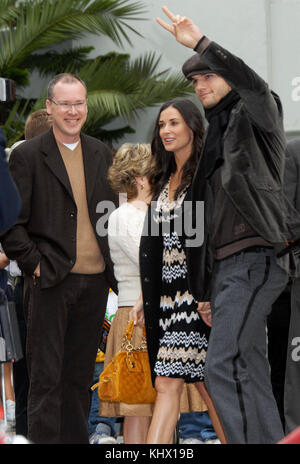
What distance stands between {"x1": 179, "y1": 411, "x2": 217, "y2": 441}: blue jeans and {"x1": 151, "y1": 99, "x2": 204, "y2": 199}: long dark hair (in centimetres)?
194

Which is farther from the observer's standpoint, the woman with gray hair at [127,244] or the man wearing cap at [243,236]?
the woman with gray hair at [127,244]

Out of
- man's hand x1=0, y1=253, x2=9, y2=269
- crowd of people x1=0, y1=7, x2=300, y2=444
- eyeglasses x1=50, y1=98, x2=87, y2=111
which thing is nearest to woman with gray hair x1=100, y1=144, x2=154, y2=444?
crowd of people x1=0, y1=7, x2=300, y2=444

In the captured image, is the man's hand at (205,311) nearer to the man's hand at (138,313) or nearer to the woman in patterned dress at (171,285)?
the woman in patterned dress at (171,285)

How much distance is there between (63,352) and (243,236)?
5.13 feet

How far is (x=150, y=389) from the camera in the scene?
4.52 m

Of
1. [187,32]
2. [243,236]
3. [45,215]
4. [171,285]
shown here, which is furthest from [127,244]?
[187,32]

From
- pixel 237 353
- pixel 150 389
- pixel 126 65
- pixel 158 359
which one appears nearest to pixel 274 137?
pixel 237 353

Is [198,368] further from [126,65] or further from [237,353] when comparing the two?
[126,65]

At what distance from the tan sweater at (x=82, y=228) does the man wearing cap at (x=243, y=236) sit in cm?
116

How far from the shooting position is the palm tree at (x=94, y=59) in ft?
41.8

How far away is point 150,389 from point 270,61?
828 centimetres

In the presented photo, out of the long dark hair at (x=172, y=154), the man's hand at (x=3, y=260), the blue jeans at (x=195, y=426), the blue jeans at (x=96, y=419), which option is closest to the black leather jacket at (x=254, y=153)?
the long dark hair at (x=172, y=154)

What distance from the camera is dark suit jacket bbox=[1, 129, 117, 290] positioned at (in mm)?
4680

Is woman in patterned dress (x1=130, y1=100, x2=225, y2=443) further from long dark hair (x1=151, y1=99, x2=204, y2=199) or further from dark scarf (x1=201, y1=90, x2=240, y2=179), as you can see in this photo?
dark scarf (x1=201, y1=90, x2=240, y2=179)
